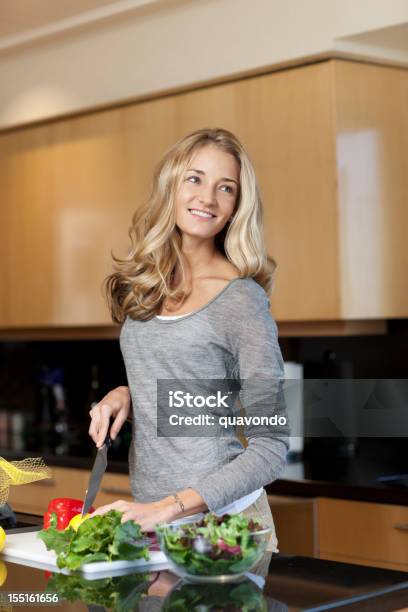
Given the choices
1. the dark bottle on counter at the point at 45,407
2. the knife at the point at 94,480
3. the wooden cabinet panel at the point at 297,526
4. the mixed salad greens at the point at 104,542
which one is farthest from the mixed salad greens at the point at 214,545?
the dark bottle on counter at the point at 45,407

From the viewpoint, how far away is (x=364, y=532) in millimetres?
3043

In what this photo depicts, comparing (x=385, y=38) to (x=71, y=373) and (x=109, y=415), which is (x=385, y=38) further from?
(x=71, y=373)

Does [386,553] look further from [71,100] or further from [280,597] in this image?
[71,100]

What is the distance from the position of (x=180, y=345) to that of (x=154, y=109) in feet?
6.16

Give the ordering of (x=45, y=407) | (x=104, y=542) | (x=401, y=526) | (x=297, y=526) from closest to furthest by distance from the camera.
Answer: (x=104, y=542)
(x=401, y=526)
(x=297, y=526)
(x=45, y=407)

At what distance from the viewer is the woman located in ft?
6.85

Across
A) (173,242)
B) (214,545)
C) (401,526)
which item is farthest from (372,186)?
(214,545)

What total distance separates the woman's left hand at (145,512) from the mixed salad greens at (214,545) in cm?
18

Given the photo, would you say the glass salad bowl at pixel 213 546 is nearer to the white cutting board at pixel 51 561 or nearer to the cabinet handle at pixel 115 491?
the white cutting board at pixel 51 561

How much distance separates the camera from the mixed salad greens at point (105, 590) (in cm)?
154

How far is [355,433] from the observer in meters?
3.74

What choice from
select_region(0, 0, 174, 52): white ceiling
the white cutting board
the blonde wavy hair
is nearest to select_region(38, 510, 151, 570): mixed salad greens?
the white cutting board

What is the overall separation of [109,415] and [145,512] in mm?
364

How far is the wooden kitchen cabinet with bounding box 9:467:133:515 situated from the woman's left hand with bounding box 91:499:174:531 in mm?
1776
